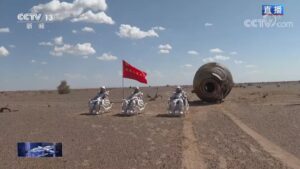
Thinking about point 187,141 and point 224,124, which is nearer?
point 187,141

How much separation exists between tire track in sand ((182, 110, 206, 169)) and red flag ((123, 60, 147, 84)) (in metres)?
10.8

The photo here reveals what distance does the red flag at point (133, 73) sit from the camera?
88.7ft

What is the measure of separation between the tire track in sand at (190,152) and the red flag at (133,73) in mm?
10815

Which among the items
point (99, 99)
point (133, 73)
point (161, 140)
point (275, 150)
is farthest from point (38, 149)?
point (133, 73)

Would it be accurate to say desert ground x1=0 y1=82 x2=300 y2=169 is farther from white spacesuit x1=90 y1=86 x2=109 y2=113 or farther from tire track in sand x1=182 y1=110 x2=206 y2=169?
white spacesuit x1=90 y1=86 x2=109 y2=113

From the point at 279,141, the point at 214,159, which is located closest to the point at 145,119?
the point at 279,141

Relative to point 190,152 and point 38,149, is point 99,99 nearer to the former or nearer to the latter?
point 190,152

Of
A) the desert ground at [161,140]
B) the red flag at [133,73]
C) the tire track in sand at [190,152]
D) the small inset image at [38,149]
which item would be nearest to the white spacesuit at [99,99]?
the desert ground at [161,140]

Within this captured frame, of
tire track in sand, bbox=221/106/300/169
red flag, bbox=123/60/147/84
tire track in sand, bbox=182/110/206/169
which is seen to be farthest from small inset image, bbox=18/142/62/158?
red flag, bbox=123/60/147/84

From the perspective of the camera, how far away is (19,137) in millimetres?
14859

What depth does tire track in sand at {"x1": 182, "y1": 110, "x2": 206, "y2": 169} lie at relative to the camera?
10.4m

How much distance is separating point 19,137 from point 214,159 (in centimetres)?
749

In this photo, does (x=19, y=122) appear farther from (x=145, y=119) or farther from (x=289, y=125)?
(x=289, y=125)

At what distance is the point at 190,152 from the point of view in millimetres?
11945
